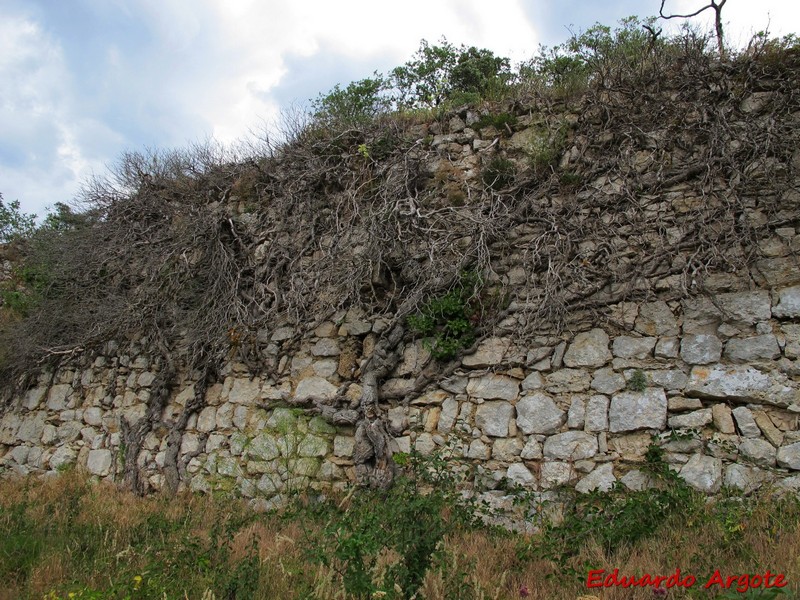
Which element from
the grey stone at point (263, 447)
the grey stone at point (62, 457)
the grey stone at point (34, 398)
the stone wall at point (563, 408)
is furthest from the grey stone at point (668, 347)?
the grey stone at point (34, 398)

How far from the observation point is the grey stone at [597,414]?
4.50 m

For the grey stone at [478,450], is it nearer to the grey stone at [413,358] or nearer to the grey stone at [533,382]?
the grey stone at [533,382]

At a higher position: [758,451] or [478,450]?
[758,451]

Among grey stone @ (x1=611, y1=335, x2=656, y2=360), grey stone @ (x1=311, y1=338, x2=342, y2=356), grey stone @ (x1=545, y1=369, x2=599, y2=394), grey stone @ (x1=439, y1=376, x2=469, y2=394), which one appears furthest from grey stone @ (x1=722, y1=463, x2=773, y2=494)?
grey stone @ (x1=311, y1=338, x2=342, y2=356)

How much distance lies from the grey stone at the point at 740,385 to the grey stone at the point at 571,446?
783mm

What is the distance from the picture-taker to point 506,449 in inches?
188

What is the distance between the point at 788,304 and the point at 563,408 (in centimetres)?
175

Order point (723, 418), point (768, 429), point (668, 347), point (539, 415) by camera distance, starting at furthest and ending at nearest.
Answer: point (539, 415)
point (668, 347)
point (723, 418)
point (768, 429)

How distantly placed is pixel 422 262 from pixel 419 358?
920 mm

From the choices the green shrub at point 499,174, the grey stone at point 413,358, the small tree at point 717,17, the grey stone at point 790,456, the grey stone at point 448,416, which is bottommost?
the grey stone at point 790,456

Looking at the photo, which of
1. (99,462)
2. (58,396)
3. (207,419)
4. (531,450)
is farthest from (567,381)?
(58,396)

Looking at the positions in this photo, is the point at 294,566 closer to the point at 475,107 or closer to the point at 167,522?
the point at 167,522

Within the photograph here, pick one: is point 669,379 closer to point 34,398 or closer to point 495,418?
point 495,418

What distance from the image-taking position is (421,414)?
205 inches
